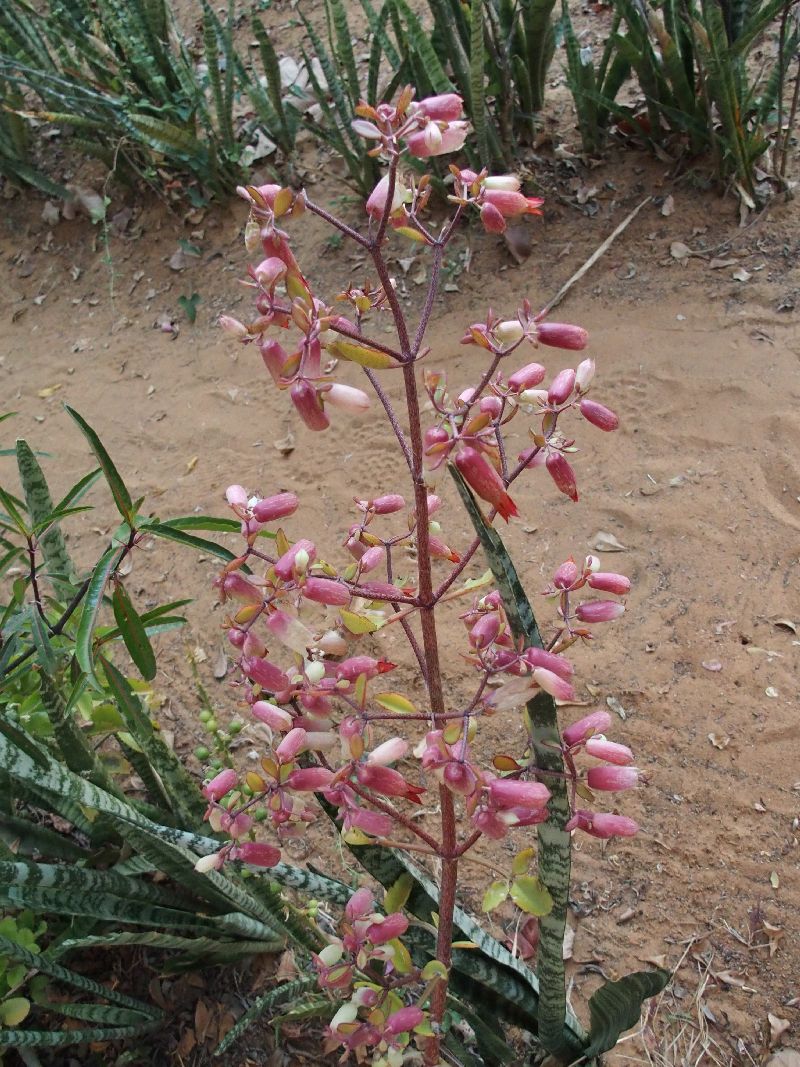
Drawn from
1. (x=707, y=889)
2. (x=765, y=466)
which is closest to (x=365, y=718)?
(x=707, y=889)

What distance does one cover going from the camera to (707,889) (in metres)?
1.35

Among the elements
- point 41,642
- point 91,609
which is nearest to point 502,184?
point 91,609

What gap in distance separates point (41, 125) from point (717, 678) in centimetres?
Answer: 337

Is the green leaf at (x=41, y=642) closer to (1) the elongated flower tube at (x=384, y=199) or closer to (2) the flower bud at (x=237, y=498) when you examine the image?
(2) the flower bud at (x=237, y=498)

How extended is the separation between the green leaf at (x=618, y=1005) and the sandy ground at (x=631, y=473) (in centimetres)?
30

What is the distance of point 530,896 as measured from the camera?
0.78m

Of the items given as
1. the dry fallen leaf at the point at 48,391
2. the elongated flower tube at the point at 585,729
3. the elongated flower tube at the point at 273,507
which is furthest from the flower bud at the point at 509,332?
the dry fallen leaf at the point at 48,391

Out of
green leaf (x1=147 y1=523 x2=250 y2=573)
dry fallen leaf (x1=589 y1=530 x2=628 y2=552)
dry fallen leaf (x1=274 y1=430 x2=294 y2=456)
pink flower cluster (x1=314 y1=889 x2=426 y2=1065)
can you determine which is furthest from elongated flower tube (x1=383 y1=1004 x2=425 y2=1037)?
dry fallen leaf (x1=274 y1=430 x2=294 y2=456)

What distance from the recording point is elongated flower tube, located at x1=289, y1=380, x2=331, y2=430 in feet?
2.04

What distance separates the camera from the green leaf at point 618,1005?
82cm

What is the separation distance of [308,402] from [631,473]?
147 centimetres

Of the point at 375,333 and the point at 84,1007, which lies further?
the point at 375,333

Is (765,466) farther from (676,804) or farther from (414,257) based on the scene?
(414,257)

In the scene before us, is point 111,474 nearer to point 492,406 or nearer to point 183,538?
point 183,538
